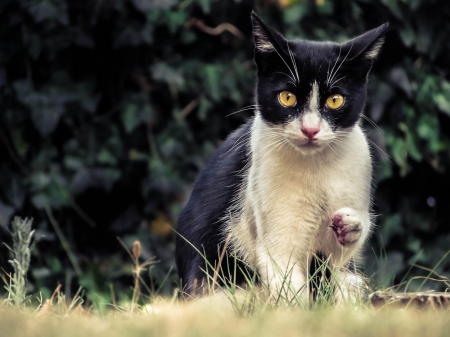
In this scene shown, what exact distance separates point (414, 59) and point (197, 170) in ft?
4.75

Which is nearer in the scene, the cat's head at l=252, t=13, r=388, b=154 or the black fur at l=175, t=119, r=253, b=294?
the cat's head at l=252, t=13, r=388, b=154

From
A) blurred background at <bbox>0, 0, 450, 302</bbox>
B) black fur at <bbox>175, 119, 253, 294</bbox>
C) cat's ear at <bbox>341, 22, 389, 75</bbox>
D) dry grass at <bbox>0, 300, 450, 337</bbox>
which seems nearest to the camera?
dry grass at <bbox>0, 300, 450, 337</bbox>

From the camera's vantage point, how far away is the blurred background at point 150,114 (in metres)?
3.72

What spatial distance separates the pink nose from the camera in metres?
2.49

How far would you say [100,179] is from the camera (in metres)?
3.76

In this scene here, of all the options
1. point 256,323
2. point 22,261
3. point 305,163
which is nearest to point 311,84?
point 305,163

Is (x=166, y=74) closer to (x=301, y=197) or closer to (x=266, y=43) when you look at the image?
(x=266, y=43)

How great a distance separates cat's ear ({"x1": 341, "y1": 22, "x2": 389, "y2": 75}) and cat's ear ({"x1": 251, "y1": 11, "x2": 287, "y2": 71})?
25 cm

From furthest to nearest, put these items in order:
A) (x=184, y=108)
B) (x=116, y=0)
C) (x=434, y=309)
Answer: (x=184, y=108), (x=116, y=0), (x=434, y=309)

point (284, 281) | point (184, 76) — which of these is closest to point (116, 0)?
point (184, 76)

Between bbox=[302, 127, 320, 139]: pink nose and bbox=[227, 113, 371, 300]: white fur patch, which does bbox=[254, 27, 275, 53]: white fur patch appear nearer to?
bbox=[227, 113, 371, 300]: white fur patch

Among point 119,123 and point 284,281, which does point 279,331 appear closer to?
point 284,281

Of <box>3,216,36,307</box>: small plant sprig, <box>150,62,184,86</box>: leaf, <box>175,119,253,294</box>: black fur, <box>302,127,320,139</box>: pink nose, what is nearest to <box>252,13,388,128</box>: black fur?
<box>302,127,320,139</box>: pink nose

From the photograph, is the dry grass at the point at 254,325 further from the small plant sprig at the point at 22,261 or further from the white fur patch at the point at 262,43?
the white fur patch at the point at 262,43
